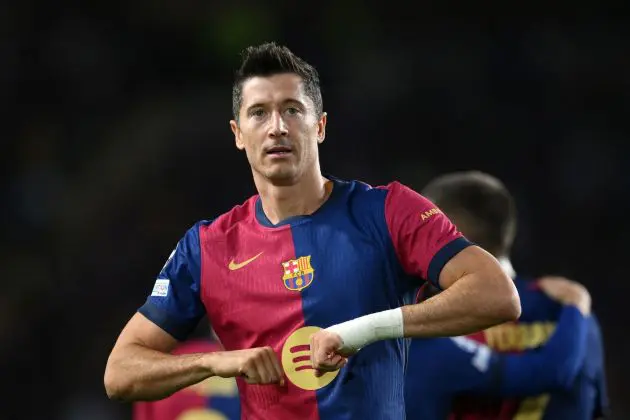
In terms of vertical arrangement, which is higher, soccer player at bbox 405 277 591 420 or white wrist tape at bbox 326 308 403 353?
white wrist tape at bbox 326 308 403 353

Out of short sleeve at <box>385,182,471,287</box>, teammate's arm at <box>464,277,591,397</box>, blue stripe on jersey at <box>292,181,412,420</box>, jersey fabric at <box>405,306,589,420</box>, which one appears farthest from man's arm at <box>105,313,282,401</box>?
teammate's arm at <box>464,277,591,397</box>

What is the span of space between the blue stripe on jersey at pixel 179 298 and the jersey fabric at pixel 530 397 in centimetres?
121

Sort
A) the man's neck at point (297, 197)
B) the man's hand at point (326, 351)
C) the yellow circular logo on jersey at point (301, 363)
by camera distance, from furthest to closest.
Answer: the man's neck at point (297, 197) → the yellow circular logo on jersey at point (301, 363) → the man's hand at point (326, 351)

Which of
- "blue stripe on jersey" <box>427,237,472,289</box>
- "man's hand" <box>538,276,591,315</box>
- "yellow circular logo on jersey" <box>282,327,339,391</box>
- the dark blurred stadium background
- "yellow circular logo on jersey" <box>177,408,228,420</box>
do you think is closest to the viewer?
"blue stripe on jersey" <box>427,237,472,289</box>

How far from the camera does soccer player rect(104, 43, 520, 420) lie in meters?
3.12

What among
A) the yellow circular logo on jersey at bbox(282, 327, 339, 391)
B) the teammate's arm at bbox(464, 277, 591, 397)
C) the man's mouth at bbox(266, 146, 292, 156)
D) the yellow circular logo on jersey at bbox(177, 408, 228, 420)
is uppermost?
the man's mouth at bbox(266, 146, 292, 156)

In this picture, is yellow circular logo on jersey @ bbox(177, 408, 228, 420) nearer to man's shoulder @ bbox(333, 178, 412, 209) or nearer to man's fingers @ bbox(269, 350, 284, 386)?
man's shoulder @ bbox(333, 178, 412, 209)

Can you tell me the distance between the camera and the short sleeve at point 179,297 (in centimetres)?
355

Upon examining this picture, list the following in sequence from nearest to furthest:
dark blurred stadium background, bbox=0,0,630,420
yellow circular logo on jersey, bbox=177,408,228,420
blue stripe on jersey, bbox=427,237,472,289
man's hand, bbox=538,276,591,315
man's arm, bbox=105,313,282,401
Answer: man's arm, bbox=105,313,282,401, blue stripe on jersey, bbox=427,237,472,289, man's hand, bbox=538,276,591,315, yellow circular logo on jersey, bbox=177,408,228,420, dark blurred stadium background, bbox=0,0,630,420

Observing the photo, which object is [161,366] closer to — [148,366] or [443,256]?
[148,366]

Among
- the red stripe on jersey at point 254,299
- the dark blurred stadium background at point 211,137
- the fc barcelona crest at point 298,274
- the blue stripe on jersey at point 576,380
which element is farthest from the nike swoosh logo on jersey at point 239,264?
the dark blurred stadium background at point 211,137

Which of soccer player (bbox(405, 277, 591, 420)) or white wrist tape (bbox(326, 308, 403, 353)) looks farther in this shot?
soccer player (bbox(405, 277, 591, 420))

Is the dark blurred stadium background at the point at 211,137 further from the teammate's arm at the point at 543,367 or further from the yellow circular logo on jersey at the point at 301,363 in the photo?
the yellow circular logo on jersey at the point at 301,363

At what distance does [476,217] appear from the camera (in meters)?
4.49
